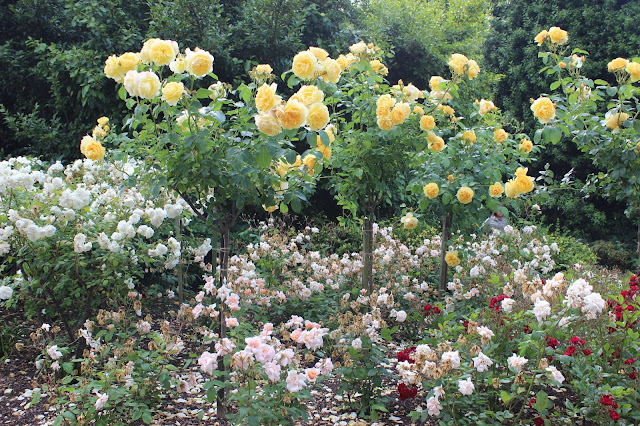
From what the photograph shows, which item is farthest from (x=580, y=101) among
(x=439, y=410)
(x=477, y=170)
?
(x=439, y=410)

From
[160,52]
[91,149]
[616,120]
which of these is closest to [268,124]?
[160,52]

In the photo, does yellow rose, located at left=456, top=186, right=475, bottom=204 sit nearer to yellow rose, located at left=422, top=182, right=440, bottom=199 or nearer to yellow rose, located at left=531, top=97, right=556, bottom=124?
yellow rose, located at left=422, top=182, right=440, bottom=199

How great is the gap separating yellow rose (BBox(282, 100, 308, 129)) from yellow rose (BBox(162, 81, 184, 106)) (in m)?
0.44

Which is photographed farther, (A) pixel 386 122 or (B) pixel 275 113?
(A) pixel 386 122

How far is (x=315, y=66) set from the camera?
8.20 feet

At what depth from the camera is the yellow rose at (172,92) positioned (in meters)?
2.14

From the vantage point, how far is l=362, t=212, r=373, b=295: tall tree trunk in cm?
387

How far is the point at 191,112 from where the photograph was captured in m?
2.26

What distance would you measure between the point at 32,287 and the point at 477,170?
2891 mm

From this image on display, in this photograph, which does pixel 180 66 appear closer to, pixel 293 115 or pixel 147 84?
pixel 147 84

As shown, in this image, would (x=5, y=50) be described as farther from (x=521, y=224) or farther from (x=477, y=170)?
(x=521, y=224)

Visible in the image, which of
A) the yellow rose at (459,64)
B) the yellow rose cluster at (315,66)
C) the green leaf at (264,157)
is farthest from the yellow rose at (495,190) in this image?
the green leaf at (264,157)

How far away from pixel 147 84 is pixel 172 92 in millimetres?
99

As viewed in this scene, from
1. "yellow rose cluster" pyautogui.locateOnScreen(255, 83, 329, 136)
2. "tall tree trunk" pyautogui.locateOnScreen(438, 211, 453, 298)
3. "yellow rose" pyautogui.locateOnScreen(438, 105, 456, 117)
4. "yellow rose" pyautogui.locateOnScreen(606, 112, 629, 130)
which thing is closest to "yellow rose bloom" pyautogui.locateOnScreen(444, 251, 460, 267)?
"tall tree trunk" pyautogui.locateOnScreen(438, 211, 453, 298)
